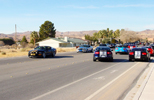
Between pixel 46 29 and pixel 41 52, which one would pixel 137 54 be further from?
pixel 46 29

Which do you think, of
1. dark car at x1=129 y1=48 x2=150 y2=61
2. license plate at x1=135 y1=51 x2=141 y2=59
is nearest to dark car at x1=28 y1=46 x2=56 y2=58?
dark car at x1=129 y1=48 x2=150 y2=61

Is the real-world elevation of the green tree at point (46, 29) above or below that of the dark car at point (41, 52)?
above

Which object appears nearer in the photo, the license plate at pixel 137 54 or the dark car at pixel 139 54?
the dark car at pixel 139 54

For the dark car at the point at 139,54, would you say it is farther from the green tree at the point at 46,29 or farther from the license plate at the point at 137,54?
the green tree at the point at 46,29

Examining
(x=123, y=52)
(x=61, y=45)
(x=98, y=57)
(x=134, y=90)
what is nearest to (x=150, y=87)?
(x=134, y=90)

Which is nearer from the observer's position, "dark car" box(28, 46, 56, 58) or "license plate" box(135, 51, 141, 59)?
"license plate" box(135, 51, 141, 59)

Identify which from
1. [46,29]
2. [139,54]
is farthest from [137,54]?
[46,29]

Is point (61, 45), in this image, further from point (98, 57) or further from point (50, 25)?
point (98, 57)

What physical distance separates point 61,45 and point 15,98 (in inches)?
3090

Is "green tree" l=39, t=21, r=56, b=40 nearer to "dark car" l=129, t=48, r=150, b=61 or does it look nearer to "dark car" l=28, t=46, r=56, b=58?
"dark car" l=28, t=46, r=56, b=58

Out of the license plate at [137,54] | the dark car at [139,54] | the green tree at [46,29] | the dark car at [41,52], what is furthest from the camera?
the green tree at [46,29]

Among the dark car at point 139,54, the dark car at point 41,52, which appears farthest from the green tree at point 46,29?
the dark car at point 139,54

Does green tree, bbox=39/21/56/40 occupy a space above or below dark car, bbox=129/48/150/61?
above

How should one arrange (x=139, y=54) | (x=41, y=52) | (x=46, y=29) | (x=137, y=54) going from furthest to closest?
(x=46, y=29) < (x=41, y=52) < (x=137, y=54) < (x=139, y=54)
